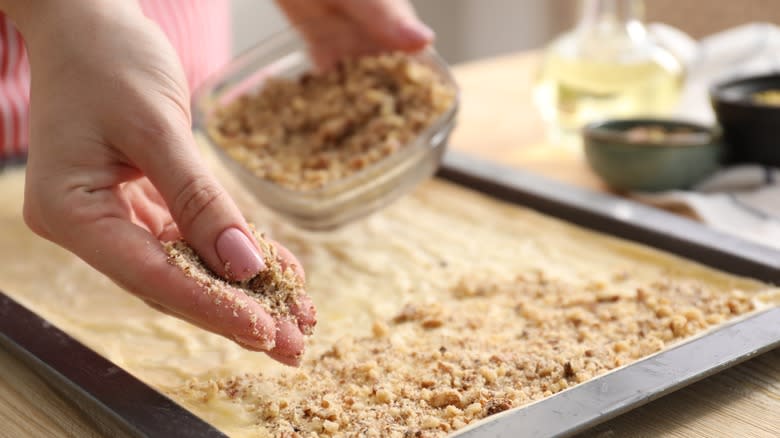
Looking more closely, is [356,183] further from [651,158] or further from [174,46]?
[174,46]

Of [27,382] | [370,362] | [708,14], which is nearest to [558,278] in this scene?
[370,362]

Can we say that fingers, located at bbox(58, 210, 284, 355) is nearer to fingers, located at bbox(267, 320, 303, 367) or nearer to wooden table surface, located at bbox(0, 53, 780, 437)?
fingers, located at bbox(267, 320, 303, 367)

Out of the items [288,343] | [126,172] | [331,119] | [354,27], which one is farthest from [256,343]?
[354,27]

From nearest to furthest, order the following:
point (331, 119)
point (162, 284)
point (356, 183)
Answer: point (162, 284)
point (356, 183)
point (331, 119)

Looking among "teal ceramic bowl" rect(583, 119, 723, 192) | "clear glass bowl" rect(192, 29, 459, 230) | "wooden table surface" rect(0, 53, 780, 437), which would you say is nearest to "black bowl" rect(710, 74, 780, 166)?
"teal ceramic bowl" rect(583, 119, 723, 192)

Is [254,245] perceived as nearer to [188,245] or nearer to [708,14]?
[188,245]

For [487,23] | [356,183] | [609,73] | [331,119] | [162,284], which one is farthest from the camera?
[487,23]
